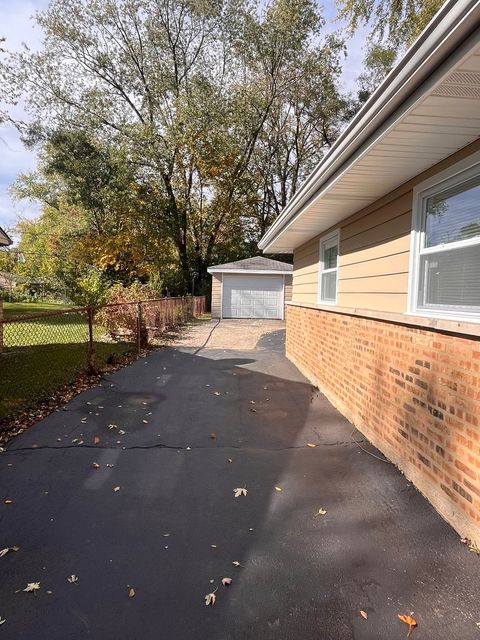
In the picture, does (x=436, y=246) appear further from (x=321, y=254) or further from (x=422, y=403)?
(x=321, y=254)

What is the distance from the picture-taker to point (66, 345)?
405 inches

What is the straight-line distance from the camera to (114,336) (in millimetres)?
11297

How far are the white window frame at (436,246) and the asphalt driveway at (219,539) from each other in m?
1.39

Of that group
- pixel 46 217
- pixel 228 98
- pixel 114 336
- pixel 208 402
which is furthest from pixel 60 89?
pixel 208 402

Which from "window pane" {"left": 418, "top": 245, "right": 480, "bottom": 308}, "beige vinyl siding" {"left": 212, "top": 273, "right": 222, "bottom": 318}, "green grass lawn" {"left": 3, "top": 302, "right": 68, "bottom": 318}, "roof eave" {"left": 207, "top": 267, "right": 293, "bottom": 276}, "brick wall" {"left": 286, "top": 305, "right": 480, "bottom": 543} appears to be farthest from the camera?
"beige vinyl siding" {"left": 212, "top": 273, "right": 222, "bottom": 318}

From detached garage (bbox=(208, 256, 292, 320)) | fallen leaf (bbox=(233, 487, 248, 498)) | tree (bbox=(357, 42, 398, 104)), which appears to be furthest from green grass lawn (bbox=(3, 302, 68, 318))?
tree (bbox=(357, 42, 398, 104))

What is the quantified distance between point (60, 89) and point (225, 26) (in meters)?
9.93

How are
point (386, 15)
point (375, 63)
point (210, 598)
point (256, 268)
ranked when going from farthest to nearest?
1. point (256, 268)
2. point (375, 63)
3. point (386, 15)
4. point (210, 598)

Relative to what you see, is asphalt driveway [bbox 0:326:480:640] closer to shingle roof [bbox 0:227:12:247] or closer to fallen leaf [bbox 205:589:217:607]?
fallen leaf [bbox 205:589:217:607]

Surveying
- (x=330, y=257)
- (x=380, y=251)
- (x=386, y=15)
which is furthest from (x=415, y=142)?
(x=386, y=15)

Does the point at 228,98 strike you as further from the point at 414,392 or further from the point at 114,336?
the point at 414,392

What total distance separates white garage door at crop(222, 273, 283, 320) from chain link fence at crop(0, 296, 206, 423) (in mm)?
4634

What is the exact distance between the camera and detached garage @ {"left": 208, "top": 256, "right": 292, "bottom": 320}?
20.4 m

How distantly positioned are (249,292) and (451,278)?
57.1ft
